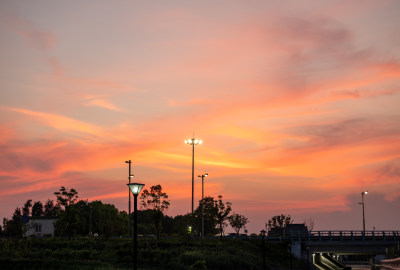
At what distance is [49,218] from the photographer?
422 feet

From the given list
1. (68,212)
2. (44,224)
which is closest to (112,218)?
(44,224)

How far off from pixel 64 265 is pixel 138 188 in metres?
20.8

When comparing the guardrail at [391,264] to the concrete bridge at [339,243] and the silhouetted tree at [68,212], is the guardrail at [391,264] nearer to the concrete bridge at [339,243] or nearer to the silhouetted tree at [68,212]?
the concrete bridge at [339,243]

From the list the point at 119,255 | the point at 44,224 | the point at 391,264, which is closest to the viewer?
the point at 119,255

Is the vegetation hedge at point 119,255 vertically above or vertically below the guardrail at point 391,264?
above

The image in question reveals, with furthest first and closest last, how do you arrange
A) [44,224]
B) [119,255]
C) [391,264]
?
[44,224] < [391,264] < [119,255]

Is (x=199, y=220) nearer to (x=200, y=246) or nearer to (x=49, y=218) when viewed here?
(x=49, y=218)

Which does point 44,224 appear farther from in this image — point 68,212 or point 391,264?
point 391,264

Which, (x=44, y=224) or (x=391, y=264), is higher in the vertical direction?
(x=44, y=224)

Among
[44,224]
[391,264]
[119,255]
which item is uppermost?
[44,224]

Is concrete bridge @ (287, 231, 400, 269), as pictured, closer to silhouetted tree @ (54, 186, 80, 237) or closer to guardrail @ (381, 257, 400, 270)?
guardrail @ (381, 257, 400, 270)

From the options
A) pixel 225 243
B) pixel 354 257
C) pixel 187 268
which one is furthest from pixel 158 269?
pixel 354 257

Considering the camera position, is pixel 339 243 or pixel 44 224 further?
pixel 44 224

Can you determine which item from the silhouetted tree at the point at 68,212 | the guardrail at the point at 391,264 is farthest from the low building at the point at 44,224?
the guardrail at the point at 391,264
